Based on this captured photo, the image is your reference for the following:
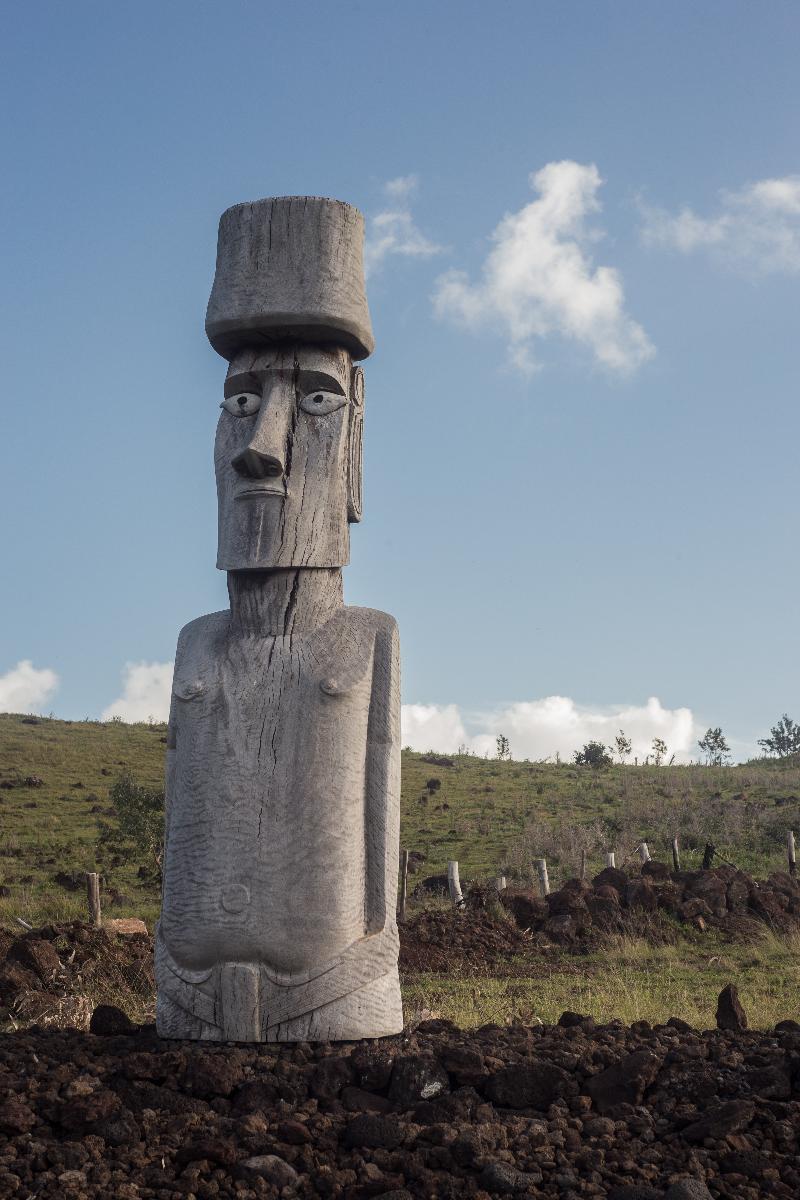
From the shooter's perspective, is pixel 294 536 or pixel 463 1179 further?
pixel 294 536

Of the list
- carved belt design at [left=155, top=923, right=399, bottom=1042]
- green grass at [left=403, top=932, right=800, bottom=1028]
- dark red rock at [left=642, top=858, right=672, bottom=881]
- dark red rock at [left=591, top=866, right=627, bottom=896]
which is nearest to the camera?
carved belt design at [left=155, top=923, right=399, bottom=1042]

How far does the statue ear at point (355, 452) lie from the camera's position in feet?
24.7

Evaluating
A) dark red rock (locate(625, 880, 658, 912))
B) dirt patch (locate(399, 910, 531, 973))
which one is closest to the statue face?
dirt patch (locate(399, 910, 531, 973))

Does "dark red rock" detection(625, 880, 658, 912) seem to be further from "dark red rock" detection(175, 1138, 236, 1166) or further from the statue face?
"dark red rock" detection(175, 1138, 236, 1166)

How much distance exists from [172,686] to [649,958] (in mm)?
11403

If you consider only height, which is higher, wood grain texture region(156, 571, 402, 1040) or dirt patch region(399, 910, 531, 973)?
wood grain texture region(156, 571, 402, 1040)

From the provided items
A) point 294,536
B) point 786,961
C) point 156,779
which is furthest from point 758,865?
point 294,536

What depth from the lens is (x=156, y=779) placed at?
36.5 m

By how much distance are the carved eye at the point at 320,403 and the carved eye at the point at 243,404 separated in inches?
12.2

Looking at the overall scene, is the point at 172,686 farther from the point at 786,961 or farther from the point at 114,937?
the point at 786,961

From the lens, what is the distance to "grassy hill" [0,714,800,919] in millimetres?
26672

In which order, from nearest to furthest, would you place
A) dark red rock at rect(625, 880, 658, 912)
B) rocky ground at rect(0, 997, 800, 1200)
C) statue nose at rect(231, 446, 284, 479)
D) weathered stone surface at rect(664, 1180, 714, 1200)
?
1. weathered stone surface at rect(664, 1180, 714, 1200)
2. rocky ground at rect(0, 997, 800, 1200)
3. statue nose at rect(231, 446, 284, 479)
4. dark red rock at rect(625, 880, 658, 912)

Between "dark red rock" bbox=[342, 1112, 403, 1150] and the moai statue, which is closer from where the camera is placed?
"dark red rock" bbox=[342, 1112, 403, 1150]

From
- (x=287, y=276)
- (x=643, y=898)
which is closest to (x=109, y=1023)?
(x=287, y=276)
